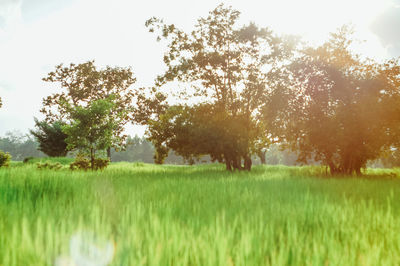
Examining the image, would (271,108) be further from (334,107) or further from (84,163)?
(84,163)

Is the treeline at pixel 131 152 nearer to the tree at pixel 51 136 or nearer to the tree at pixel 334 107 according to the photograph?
the tree at pixel 51 136

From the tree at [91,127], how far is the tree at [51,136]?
72.9ft

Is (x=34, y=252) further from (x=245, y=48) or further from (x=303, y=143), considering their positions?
(x=245, y=48)

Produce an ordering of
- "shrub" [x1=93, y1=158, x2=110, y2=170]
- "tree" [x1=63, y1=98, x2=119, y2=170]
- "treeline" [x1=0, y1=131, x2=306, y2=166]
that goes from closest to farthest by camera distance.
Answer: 1. "tree" [x1=63, y1=98, x2=119, y2=170]
2. "shrub" [x1=93, y1=158, x2=110, y2=170]
3. "treeline" [x1=0, y1=131, x2=306, y2=166]

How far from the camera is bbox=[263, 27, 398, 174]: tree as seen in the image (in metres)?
14.0

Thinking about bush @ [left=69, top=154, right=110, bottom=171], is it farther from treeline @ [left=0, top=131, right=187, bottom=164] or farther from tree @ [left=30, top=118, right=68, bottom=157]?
treeline @ [left=0, top=131, right=187, bottom=164]

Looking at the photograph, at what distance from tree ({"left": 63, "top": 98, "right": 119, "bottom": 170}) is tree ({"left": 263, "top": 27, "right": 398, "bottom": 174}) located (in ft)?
39.3

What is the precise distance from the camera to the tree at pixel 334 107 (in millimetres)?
14008

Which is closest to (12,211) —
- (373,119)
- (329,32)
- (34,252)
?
(34,252)

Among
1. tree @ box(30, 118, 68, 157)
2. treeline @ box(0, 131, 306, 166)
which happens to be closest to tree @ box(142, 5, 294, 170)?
tree @ box(30, 118, 68, 157)

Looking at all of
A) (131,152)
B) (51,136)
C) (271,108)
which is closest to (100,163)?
(271,108)

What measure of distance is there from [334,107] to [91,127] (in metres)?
16.3

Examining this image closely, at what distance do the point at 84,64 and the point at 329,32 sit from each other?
3450 centimetres

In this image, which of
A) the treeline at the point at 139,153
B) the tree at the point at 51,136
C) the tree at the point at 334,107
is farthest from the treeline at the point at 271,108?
the treeline at the point at 139,153
